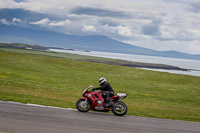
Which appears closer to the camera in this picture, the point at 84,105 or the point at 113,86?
the point at 84,105

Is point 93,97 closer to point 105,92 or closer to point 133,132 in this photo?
point 105,92

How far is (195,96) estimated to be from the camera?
30.8 m

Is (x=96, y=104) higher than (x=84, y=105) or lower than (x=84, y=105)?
higher

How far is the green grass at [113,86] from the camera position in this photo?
18264mm

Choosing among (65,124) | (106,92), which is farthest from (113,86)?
(65,124)

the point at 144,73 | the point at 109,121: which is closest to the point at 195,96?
the point at 144,73

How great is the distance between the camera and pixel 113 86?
110ft

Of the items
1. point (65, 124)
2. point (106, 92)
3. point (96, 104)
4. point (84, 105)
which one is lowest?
point (65, 124)

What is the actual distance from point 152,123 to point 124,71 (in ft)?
128

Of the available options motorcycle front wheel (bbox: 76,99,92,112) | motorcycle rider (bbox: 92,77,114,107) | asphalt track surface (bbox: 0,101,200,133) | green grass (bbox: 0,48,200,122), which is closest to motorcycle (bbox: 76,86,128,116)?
motorcycle front wheel (bbox: 76,99,92,112)

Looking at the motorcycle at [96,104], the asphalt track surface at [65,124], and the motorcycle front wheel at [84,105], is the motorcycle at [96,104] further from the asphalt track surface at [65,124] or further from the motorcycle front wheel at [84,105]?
the asphalt track surface at [65,124]

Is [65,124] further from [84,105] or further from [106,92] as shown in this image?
[106,92]

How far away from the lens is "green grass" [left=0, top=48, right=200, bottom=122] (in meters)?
18.3

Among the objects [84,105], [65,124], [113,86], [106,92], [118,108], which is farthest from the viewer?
[113,86]
